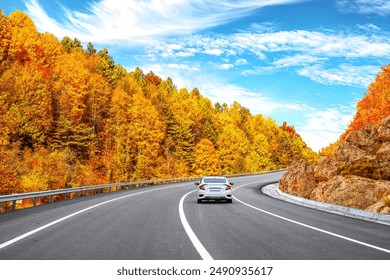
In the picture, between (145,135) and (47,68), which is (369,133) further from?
(47,68)

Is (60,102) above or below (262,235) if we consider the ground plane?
above

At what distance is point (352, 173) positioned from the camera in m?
27.5

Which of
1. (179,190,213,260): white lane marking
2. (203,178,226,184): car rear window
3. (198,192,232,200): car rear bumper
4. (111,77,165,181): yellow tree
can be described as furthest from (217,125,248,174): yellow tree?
(179,190,213,260): white lane marking

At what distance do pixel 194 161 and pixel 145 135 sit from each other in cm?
Result: 1809

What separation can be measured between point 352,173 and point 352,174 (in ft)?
0.33

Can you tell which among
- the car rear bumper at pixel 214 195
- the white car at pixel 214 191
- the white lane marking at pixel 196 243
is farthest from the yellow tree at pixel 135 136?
the white lane marking at pixel 196 243

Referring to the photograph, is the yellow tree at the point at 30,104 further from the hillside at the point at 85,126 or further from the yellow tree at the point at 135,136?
the yellow tree at the point at 135,136

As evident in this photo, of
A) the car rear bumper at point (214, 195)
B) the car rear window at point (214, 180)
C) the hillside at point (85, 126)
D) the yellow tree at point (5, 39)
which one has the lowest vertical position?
the car rear bumper at point (214, 195)

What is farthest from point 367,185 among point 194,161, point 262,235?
point 194,161

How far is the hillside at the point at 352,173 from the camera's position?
21.2 m

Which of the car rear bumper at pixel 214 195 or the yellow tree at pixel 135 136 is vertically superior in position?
the yellow tree at pixel 135 136

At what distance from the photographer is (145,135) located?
7181cm

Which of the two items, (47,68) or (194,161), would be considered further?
(194,161)

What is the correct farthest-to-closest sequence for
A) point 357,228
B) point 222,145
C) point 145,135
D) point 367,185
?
point 222,145
point 145,135
point 367,185
point 357,228
